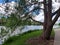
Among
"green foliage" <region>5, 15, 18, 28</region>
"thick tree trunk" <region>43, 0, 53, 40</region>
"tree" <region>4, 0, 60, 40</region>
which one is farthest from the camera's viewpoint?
"thick tree trunk" <region>43, 0, 53, 40</region>

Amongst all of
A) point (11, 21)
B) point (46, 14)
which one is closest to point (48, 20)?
point (46, 14)

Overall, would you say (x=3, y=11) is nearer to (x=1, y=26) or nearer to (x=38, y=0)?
(x=1, y=26)

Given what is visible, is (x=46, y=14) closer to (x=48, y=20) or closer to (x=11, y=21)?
(x=48, y=20)

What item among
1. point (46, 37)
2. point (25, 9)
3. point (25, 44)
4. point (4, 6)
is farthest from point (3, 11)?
point (46, 37)

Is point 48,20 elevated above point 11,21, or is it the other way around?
point 11,21

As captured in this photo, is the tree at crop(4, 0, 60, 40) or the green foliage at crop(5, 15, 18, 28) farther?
the tree at crop(4, 0, 60, 40)

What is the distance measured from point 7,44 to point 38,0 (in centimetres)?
398

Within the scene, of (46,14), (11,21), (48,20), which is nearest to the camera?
(11,21)

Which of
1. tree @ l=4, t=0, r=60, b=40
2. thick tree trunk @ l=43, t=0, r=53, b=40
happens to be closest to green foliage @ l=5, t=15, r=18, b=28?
tree @ l=4, t=0, r=60, b=40

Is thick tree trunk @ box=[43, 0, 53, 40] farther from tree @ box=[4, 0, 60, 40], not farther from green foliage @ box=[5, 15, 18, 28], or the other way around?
green foliage @ box=[5, 15, 18, 28]

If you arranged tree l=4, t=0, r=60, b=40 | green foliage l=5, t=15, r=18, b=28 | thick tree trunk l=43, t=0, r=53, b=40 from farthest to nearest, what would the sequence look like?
thick tree trunk l=43, t=0, r=53, b=40, tree l=4, t=0, r=60, b=40, green foliage l=5, t=15, r=18, b=28

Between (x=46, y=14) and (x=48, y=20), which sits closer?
(x=48, y=20)

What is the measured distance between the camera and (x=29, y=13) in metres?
14.7

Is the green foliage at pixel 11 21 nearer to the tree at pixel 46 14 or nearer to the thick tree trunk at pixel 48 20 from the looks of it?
the tree at pixel 46 14
